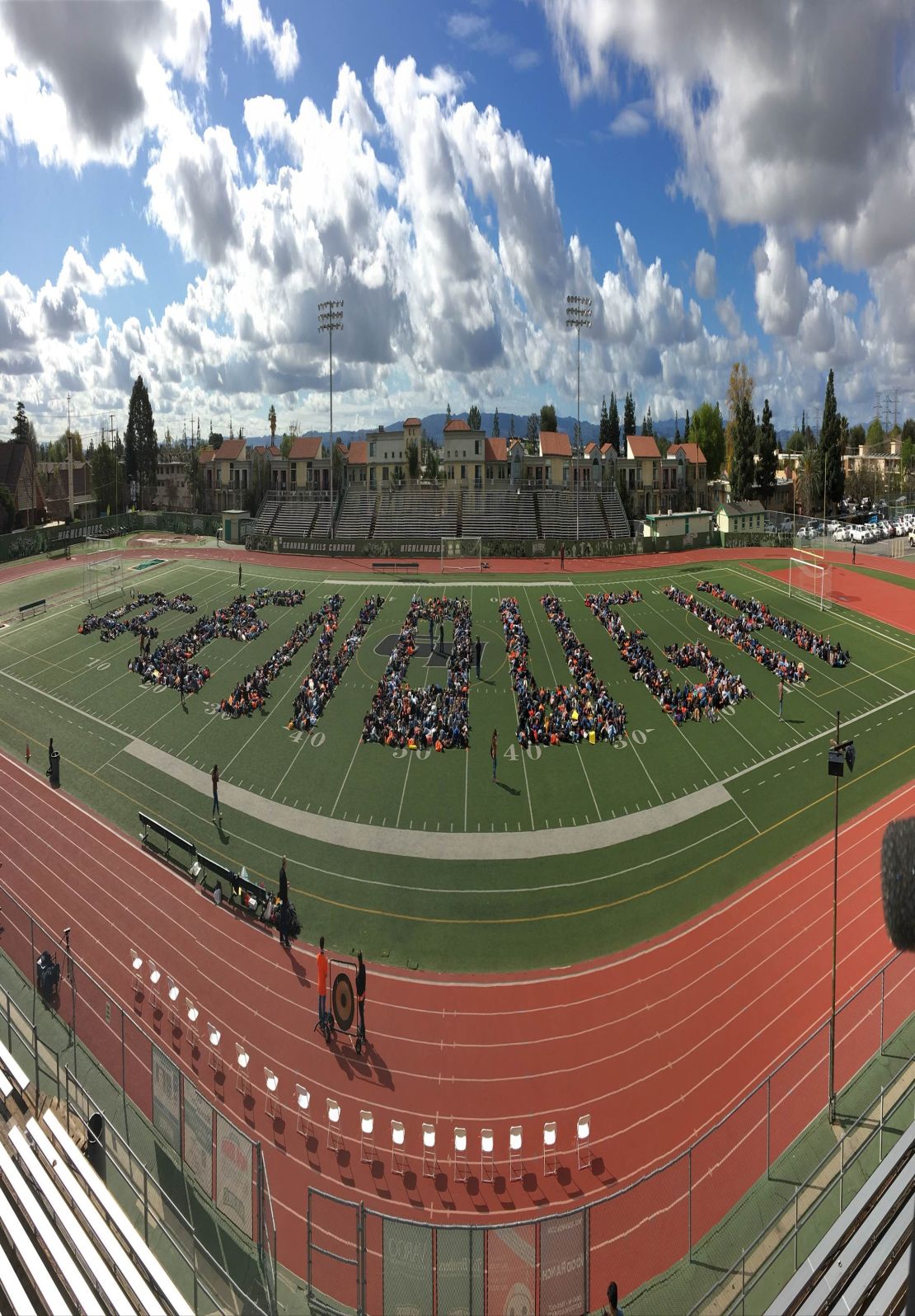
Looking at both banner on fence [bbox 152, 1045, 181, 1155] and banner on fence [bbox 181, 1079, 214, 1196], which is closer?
banner on fence [bbox 181, 1079, 214, 1196]

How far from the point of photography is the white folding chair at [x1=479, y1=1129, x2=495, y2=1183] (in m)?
15.5

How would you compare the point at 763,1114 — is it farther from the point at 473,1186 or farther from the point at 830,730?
the point at 830,730

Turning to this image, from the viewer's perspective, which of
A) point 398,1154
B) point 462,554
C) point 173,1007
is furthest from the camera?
point 462,554

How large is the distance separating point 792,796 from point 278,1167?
23.1 metres

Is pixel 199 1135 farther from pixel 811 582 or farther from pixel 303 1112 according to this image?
pixel 811 582

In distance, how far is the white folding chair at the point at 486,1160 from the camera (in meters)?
15.5

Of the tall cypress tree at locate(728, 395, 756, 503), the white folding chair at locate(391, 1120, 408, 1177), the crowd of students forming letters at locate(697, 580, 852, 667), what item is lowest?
the white folding chair at locate(391, 1120, 408, 1177)

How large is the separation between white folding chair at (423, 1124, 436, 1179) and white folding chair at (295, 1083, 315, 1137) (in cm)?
239

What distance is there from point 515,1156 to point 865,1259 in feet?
22.1

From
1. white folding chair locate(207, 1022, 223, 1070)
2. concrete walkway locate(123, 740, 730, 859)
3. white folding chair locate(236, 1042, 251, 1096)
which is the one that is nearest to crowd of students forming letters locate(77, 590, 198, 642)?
concrete walkway locate(123, 740, 730, 859)

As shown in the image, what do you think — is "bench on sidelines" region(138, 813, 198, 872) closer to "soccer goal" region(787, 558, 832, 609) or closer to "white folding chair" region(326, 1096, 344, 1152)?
"white folding chair" region(326, 1096, 344, 1152)

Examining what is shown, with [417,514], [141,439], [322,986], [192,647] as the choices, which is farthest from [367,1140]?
[141,439]

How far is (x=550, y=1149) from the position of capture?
16281mm

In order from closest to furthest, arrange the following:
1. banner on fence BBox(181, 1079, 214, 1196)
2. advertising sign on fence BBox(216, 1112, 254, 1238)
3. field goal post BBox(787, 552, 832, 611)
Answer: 1. advertising sign on fence BBox(216, 1112, 254, 1238)
2. banner on fence BBox(181, 1079, 214, 1196)
3. field goal post BBox(787, 552, 832, 611)
